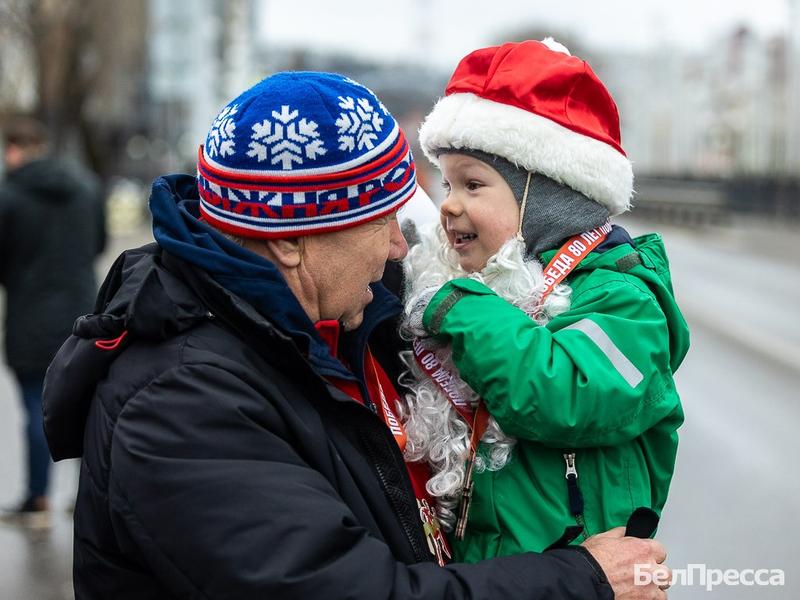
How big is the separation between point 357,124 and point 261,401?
52 cm

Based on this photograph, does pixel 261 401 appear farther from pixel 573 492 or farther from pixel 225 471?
pixel 573 492

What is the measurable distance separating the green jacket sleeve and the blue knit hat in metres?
0.34

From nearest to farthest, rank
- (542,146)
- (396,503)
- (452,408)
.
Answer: (396,503)
(452,408)
(542,146)

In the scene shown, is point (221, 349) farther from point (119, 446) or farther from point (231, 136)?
point (231, 136)

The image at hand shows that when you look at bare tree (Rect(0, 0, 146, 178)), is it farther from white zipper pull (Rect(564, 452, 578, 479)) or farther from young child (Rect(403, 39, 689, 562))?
white zipper pull (Rect(564, 452, 578, 479))

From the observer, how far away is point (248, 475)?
1.66 meters

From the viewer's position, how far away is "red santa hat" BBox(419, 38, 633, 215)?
238 centimetres

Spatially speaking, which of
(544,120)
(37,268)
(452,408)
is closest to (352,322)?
(452,408)

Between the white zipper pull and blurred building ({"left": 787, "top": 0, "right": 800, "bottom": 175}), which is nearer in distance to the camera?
the white zipper pull

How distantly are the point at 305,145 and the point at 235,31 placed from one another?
51.5m

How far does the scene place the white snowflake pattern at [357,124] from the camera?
6.06ft

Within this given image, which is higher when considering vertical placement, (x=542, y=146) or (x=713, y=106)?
(x=542, y=146)

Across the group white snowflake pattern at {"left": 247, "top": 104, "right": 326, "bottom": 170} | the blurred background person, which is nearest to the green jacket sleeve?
white snowflake pattern at {"left": 247, "top": 104, "right": 326, "bottom": 170}

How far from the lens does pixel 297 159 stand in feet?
5.95
